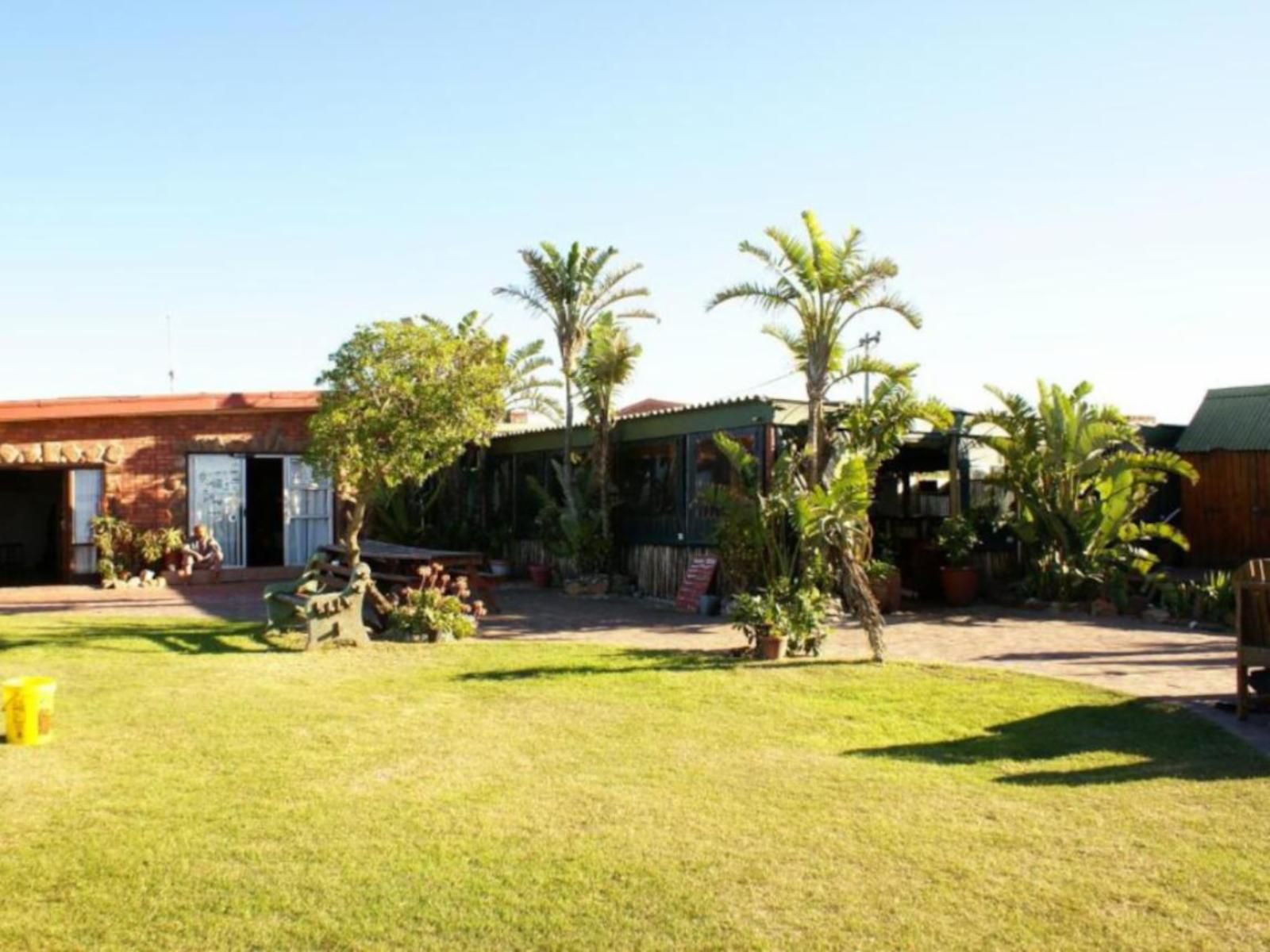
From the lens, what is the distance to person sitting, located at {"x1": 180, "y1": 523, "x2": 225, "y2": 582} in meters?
17.3

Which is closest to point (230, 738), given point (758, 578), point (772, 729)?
point (772, 729)

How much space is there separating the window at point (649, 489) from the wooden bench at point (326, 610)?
18.2 feet

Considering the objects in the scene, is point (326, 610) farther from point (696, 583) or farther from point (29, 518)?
point (29, 518)

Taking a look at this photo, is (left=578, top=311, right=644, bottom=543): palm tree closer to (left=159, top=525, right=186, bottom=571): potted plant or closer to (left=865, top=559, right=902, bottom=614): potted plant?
(left=865, top=559, right=902, bottom=614): potted plant

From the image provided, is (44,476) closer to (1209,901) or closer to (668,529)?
(668,529)

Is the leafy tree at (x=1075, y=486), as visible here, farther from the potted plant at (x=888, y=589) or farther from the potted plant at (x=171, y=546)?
the potted plant at (x=171, y=546)

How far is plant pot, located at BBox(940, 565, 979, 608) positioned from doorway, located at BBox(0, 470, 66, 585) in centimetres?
1726

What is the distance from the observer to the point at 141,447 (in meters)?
17.4

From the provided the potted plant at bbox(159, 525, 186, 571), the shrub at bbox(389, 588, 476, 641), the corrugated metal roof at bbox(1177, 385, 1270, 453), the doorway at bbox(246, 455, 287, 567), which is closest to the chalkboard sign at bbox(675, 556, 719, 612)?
the shrub at bbox(389, 588, 476, 641)

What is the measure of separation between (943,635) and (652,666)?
4167mm

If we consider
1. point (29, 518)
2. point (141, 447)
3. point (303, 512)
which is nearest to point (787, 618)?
point (303, 512)

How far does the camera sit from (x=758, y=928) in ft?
12.4

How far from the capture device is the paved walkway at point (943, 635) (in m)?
9.05

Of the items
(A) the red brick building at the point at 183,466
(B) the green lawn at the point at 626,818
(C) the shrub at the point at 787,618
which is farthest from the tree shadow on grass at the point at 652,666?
(A) the red brick building at the point at 183,466
